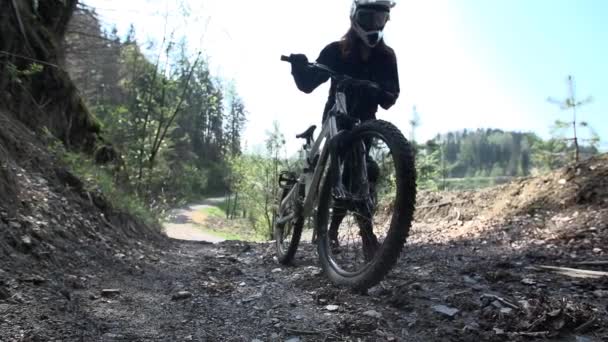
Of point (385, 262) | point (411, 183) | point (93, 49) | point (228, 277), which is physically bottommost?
point (228, 277)

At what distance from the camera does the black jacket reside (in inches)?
151

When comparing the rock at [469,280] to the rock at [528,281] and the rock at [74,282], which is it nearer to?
the rock at [528,281]

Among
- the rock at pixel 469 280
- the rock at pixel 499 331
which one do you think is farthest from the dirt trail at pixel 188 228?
the rock at pixel 499 331

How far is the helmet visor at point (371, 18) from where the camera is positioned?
3561mm

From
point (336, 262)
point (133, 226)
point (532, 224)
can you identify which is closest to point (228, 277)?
point (336, 262)

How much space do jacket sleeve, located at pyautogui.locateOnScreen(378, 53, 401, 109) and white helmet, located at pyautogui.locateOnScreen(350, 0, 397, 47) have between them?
0.25 metres

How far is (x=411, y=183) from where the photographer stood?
269 cm

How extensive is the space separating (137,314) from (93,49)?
1128 cm

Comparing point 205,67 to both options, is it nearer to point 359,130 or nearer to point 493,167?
point 359,130

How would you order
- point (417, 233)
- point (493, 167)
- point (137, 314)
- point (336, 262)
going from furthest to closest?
point (493, 167) → point (417, 233) → point (336, 262) → point (137, 314)

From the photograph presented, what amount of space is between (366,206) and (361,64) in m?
1.39

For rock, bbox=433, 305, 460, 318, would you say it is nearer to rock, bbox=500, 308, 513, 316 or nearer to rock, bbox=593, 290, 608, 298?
rock, bbox=500, 308, 513, 316

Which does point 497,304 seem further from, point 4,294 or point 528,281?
point 4,294

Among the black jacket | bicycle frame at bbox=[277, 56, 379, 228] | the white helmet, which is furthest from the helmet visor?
bicycle frame at bbox=[277, 56, 379, 228]
